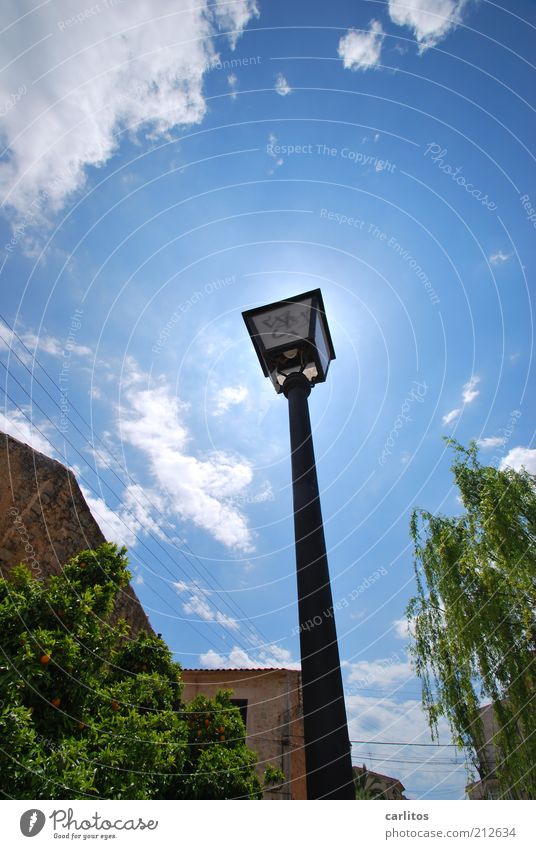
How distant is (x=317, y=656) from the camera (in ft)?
7.02

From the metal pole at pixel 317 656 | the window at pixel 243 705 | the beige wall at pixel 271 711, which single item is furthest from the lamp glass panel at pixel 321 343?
the window at pixel 243 705

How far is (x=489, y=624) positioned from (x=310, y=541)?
20.4 feet

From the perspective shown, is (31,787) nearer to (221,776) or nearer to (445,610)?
(221,776)

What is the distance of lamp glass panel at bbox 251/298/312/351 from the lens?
Result: 140 inches

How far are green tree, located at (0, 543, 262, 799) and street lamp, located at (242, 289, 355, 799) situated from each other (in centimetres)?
148

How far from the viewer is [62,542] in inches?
215

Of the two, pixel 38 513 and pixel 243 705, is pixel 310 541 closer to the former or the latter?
pixel 38 513

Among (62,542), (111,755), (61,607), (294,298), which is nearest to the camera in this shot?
(111,755)
